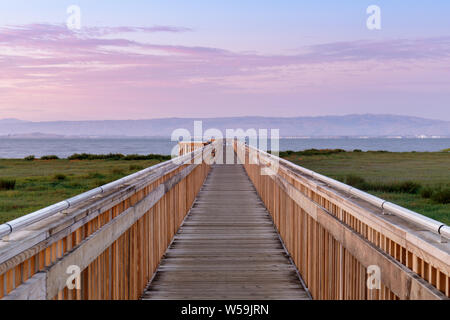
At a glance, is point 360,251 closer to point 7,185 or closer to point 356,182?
point 356,182

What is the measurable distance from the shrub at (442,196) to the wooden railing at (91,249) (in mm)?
8841

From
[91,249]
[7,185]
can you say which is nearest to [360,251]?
[91,249]

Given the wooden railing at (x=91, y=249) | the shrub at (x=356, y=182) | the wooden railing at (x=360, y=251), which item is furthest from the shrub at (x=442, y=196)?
the wooden railing at (x=91, y=249)

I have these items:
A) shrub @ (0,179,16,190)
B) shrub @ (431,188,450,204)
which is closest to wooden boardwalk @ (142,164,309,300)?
shrub @ (431,188,450,204)

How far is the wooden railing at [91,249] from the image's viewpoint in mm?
2256

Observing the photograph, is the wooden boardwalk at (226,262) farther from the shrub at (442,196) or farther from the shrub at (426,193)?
the shrub at (426,193)

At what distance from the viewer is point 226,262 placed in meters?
6.32

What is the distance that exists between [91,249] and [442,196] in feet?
37.3

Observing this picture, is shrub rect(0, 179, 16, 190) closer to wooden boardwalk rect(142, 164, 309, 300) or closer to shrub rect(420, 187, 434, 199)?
wooden boardwalk rect(142, 164, 309, 300)

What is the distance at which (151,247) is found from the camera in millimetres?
5695

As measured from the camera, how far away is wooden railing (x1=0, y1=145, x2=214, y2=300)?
7.40ft

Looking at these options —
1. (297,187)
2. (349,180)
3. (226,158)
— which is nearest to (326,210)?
(297,187)

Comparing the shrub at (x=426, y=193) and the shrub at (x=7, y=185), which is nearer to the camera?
the shrub at (x=426, y=193)

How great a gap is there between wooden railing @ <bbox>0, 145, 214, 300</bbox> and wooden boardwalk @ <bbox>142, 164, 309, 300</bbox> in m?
0.37
